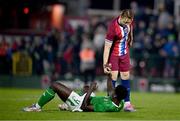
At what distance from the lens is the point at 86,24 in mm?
32781

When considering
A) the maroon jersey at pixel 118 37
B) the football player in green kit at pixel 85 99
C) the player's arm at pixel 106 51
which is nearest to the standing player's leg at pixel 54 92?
the football player in green kit at pixel 85 99

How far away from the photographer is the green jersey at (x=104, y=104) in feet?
50.2

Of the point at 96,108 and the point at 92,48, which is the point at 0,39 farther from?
the point at 96,108

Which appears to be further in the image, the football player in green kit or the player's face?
the player's face

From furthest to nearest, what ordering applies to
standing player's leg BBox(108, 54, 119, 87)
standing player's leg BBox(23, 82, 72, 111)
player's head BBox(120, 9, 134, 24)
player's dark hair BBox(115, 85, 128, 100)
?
standing player's leg BBox(108, 54, 119, 87), player's head BBox(120, 9, 134, 24), player's dark hair BBox(115, 85, 128, 100), standing player's leg BBox(23, 82, 72, 111)

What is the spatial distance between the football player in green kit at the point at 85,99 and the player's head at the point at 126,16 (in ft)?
5.46

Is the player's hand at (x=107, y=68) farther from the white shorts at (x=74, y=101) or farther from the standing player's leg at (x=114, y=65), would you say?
the white shorts at (x=74, y=101)

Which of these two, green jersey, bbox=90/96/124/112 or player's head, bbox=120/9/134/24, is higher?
player's head, bbox=120/9/134/24

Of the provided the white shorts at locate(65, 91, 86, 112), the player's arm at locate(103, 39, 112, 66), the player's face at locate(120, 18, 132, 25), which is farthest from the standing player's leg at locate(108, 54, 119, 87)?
the white shorts at locate(65, 91, 86, 112)

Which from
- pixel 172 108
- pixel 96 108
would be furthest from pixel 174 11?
pixel 96 108

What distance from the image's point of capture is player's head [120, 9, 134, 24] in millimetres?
16125

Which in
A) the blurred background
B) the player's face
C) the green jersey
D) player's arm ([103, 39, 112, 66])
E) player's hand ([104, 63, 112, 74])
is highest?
the player's face

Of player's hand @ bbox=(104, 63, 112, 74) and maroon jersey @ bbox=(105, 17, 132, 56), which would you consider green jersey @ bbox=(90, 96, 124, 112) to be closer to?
player's hand @ bbox=(104, 63, 112, 74)

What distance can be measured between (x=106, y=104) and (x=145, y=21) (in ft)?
51.0
